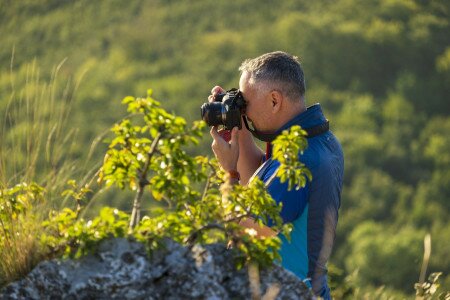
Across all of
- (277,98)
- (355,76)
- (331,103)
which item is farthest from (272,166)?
(355,76)

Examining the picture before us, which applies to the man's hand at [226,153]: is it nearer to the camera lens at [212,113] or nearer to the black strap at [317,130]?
the camera lens at [212,113]

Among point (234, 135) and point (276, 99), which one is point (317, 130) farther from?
point (234, 135)

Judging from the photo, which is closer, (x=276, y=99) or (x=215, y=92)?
(x=276, y=99)

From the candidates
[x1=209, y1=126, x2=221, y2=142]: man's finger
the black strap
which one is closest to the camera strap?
the black strap

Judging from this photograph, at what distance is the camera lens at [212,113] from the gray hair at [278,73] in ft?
0.77

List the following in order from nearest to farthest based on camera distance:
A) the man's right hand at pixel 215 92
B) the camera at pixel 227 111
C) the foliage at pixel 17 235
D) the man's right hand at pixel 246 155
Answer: the foliage at pixel 17 235 < the camera at pixel 227 111 < the man's right hand at pixel 215 92 < the man's right hand at pixel 246 155

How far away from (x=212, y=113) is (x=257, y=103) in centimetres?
24

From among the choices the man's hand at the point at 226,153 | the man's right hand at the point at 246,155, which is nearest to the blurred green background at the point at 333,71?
the man's right hand at the point at 246,155

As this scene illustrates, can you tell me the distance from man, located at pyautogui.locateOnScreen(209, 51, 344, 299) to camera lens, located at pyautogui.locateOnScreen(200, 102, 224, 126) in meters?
0.06

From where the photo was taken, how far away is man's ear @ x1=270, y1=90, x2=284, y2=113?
467 cm

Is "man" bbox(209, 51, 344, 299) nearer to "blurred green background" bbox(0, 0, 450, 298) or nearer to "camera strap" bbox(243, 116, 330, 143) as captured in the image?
"camera strap" bbox(243, 116, 330, 143)

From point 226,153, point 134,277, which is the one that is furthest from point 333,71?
point 134,277

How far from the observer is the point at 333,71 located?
4156 centimetres

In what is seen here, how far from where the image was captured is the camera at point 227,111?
15.2 ft
